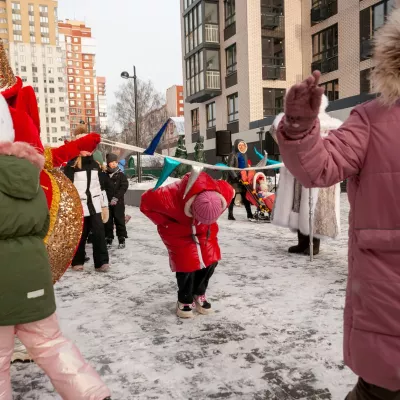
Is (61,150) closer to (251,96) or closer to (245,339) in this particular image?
(245,339)

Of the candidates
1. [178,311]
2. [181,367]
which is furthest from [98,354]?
[178,311]

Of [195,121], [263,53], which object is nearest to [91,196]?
[263,53]

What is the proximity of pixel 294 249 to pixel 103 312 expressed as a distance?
3.11m

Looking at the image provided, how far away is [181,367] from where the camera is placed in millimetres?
2602

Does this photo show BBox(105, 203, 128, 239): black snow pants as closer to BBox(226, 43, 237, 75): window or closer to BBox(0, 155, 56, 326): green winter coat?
BBox(0, 155, 56, 326): green winter coat

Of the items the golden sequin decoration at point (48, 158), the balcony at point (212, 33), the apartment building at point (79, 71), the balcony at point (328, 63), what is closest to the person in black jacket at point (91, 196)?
the golden sequin decoration at point (48, 158)

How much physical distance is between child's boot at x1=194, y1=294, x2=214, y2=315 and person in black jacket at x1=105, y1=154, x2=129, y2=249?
3431 millimetres

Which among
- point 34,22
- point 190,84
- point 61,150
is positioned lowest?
point 61,150

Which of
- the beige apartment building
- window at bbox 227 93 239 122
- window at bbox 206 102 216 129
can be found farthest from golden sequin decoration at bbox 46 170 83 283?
window at bbox 206 102 216 129

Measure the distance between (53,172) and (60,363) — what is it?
1265mm

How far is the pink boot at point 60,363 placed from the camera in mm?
1904

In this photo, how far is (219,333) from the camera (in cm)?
314

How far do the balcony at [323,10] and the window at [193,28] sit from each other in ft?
23.7

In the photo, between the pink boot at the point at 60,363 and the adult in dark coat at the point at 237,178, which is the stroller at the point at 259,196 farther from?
the pink boot at the point at 60,363
